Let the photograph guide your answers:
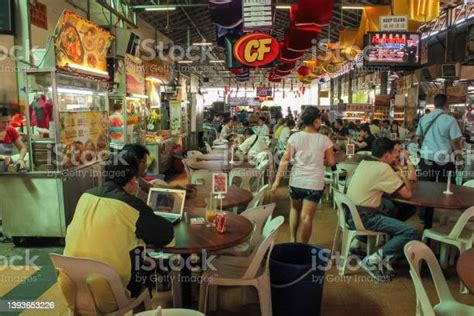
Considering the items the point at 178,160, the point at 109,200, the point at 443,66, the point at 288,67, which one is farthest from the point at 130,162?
the point at 288,67

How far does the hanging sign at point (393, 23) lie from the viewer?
25.9ft

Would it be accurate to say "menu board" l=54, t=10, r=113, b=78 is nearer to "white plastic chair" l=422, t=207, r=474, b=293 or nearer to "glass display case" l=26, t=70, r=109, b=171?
"glass display case" l=26, t=70, r=109, b=171

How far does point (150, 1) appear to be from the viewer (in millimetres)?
11516

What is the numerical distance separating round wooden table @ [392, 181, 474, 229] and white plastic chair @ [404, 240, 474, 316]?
1445mm

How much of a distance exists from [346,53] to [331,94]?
18210mm

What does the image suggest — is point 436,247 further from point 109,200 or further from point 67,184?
point 67,184

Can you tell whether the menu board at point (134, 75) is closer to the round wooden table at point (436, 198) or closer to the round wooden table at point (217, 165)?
the round wooden table at point (217, 165)

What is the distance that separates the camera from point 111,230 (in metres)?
2.13

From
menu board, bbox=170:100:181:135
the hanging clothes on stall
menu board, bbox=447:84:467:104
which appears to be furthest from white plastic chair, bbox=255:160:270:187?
menu board, bbox=447:84:467:104

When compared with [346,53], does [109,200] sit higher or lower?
lower

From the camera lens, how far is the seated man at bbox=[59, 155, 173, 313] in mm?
2133

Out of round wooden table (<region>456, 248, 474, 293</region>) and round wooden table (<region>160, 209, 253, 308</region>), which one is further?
round wooden table (<region>160, 209, 253, 308</region>)

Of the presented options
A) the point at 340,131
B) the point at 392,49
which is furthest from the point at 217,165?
the point at 340,131

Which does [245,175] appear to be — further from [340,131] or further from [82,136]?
[340,131]
